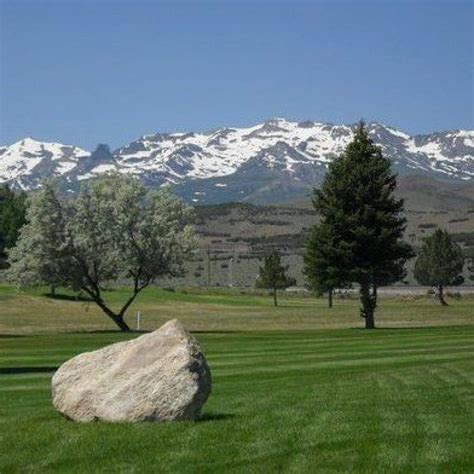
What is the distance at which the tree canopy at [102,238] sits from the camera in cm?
6350

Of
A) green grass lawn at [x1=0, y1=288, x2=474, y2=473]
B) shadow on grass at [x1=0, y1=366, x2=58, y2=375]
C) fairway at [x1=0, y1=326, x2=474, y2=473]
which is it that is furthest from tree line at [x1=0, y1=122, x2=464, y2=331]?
fairway at [x1=0, y1=326, x2=474, y2=473]

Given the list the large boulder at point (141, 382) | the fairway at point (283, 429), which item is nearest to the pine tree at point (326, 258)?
the fairway at point (283, 429)

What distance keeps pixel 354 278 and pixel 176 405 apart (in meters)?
49.6

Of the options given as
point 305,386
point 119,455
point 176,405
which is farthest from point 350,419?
point 305,386

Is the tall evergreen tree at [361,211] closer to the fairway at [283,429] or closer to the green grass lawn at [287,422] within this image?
the green grass lawn at [287,422]

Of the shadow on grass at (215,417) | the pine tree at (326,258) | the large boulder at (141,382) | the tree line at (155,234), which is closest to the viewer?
the large boulder at (141,382)

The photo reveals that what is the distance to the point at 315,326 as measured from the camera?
7794 centimetres

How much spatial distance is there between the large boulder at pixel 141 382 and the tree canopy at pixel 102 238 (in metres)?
46.5

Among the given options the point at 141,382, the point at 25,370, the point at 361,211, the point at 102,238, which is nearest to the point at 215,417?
the point at 141,382

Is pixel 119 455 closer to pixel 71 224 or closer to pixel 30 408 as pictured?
pixel 30 408

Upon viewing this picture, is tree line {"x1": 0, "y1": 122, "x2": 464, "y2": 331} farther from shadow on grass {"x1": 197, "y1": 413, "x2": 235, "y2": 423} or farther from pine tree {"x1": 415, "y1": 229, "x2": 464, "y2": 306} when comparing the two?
pine tree {"x1": 415, "y1": 229, "x2": 464, "y2": 306}

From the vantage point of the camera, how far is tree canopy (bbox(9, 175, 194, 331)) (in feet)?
208

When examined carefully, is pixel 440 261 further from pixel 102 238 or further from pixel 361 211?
pixel 102 238

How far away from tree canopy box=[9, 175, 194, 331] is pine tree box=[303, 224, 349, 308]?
8.44m
